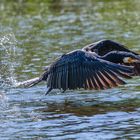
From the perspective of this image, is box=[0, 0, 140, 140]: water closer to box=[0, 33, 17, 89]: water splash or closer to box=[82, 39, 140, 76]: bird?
box=[0, 33, 17, 89]: water splash

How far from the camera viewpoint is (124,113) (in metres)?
11.3

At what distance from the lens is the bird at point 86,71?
1148 centimetres

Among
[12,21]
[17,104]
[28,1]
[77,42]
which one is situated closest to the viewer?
[17,104]

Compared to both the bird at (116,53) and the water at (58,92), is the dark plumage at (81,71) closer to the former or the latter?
the bird at (116,53)

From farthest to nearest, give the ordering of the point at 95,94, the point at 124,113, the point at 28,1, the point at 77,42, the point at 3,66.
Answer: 1. the point at 28,1
2. the point at 77,42
3. the point at 3,66
4. the point at 95,94
5. the point at 124,113

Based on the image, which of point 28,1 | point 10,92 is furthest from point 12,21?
point 10,92

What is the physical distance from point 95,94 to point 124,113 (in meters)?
2.11

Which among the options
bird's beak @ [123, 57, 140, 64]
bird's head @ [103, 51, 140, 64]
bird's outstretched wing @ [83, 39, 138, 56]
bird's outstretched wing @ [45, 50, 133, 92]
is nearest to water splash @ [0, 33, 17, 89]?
bird's outstretched wing @ [83, 39, 138, 56]

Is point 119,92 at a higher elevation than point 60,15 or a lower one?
lower

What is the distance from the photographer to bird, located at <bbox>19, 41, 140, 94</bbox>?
11.5 metres

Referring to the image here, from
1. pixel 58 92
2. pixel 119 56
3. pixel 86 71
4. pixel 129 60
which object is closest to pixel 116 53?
pixel 119 56

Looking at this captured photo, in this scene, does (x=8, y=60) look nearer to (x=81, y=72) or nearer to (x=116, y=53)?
(x=116, y=53)

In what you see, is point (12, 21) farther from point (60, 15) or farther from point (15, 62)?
point (15, 62)

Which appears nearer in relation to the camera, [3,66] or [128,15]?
[3,66]
